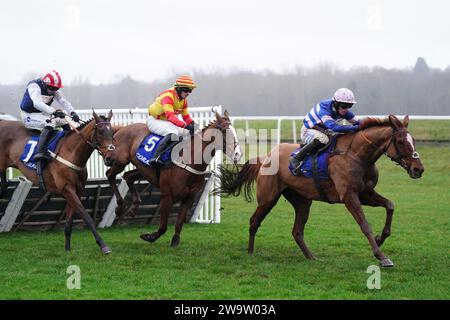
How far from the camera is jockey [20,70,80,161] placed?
8.91 metres

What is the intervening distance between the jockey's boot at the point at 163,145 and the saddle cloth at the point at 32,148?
118cm

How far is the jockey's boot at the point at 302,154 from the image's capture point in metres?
8.11

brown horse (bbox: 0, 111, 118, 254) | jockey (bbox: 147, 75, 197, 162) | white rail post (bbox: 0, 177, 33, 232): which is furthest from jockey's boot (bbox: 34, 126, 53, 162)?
jockey (bbox: 147, 75, 197, 162)

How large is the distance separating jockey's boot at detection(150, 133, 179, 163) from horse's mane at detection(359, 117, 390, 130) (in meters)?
2.58

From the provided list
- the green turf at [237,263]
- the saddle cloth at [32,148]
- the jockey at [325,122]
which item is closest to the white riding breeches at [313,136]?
the jockey at [325,122]

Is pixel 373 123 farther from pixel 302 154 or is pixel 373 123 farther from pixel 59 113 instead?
pixel 59 113

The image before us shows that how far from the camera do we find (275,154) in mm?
8648

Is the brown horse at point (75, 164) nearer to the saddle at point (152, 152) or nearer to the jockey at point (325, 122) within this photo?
the saddle at point (152, 152)

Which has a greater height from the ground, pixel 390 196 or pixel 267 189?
pixel 267 189

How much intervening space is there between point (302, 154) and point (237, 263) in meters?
1.42

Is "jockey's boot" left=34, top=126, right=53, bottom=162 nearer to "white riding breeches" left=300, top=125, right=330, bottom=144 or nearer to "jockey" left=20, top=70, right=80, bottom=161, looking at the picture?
"jockey" left=20, top=70, right=80, bottom=161
